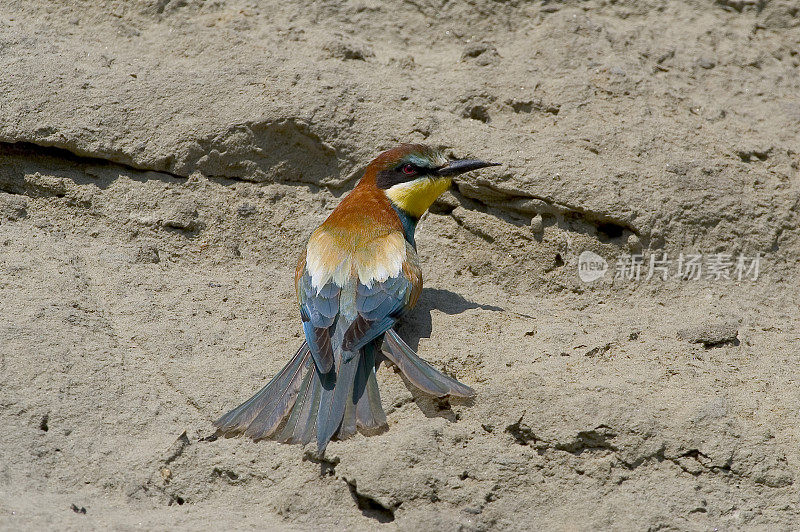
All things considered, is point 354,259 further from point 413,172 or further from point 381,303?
point 413,172

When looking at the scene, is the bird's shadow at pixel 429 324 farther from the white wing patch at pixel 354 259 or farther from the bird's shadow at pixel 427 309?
the white wing patch at pixel 354 259

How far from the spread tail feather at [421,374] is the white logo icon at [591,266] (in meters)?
1.02

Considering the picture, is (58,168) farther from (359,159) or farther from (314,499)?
(314,499)

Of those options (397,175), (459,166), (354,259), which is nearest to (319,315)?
(354,259)

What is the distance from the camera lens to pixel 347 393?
8.86 ft

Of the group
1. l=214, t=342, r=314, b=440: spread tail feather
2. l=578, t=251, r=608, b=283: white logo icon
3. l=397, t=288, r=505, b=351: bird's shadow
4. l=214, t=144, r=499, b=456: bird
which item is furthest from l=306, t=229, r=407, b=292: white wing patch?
l=578, t=251, r=608, b=283: white logo icon

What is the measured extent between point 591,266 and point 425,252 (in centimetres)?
64

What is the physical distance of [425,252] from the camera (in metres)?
3.73

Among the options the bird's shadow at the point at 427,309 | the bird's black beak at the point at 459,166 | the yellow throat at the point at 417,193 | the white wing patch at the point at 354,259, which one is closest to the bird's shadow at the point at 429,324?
the bird's shadow at the point at 427,309

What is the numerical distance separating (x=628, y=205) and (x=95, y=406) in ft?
6.82

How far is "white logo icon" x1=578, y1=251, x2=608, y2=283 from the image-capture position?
3646mm

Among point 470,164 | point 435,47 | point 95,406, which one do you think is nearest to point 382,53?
point 435,47

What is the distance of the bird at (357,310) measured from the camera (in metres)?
2.67

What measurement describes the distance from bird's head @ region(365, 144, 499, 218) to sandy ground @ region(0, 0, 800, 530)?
0.20 m
